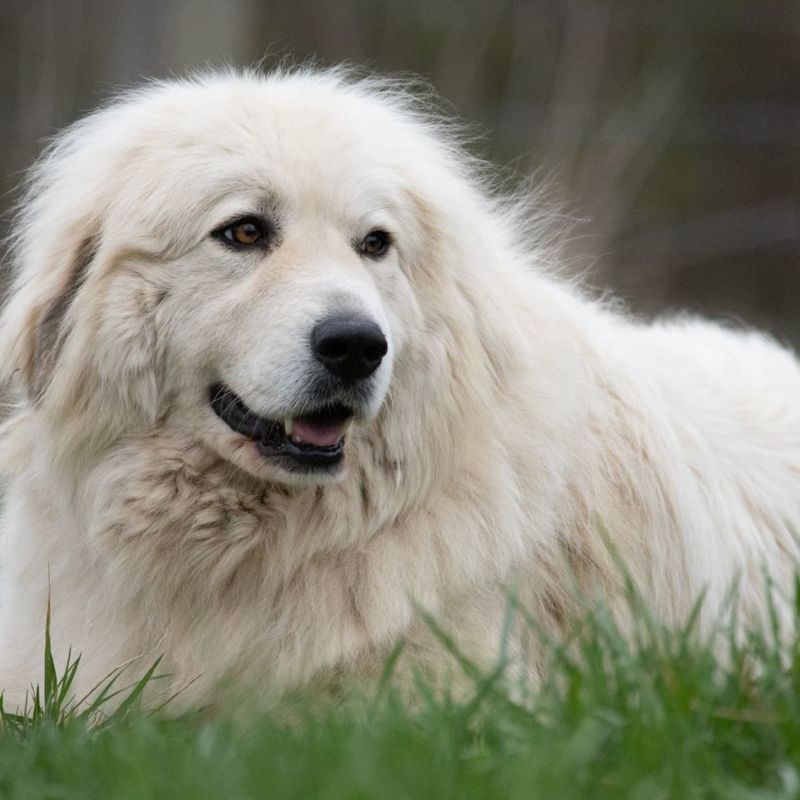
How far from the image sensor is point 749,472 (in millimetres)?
4395

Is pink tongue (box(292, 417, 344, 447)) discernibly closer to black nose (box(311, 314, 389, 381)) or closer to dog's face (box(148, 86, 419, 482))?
dog's face (box(148, 86, 419, 482))

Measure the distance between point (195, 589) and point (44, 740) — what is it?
0.99 meters

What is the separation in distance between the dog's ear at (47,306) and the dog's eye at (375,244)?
0.71 m

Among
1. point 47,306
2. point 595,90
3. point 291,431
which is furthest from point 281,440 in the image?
point 595,90

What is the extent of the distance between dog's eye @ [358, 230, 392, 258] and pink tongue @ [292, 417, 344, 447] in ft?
1.51

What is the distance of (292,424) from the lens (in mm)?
3617

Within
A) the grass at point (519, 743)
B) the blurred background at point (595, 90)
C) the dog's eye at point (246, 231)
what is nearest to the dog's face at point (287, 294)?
the dog's eye at point (246, 231)

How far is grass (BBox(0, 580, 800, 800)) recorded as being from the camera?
228 cm

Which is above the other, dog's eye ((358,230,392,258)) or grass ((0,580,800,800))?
dog's eye ((358,230,392,258))

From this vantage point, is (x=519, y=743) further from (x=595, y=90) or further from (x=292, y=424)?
(x=595, y=90)

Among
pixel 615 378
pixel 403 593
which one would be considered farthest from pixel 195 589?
pixel 615 378

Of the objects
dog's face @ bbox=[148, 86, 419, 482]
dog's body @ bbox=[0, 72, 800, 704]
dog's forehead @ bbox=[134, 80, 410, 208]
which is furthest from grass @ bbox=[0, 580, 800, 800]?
dog's forehead @ bbox=[134, 80, 410, 208]

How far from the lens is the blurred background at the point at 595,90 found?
9.90 metres

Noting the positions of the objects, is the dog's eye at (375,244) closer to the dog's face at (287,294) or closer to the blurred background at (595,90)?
the dog's face at (287,294)
